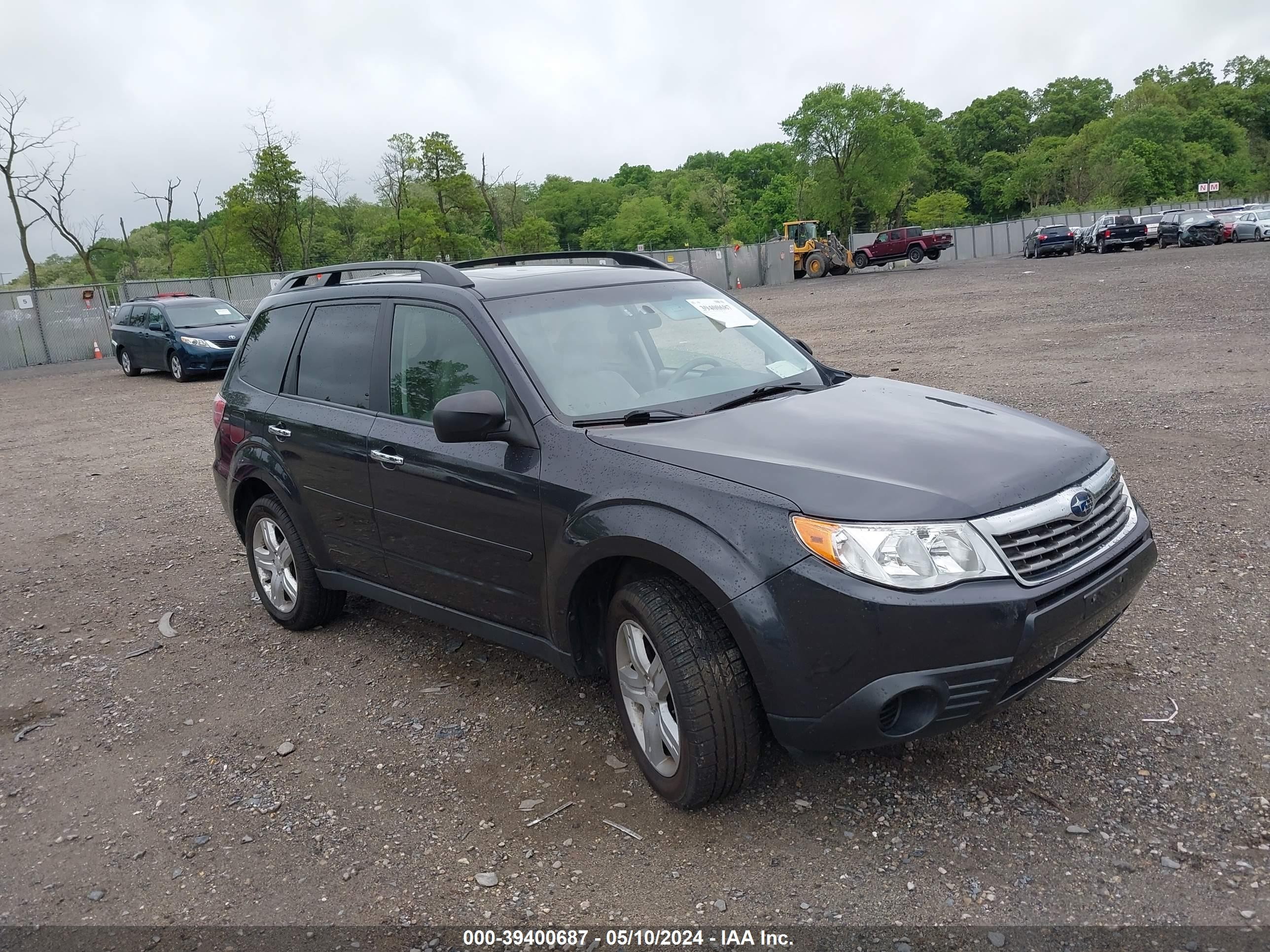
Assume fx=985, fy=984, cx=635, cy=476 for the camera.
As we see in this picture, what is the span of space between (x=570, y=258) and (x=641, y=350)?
4.73 feet

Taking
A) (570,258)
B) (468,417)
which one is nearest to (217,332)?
(570,258)

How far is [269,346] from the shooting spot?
539 centimetres

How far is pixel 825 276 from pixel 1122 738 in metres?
47.8

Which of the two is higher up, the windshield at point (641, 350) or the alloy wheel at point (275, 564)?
the windshield at point (641, 350)

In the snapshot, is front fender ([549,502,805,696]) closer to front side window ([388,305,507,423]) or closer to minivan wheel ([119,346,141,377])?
front side window ([388,305,507,423])

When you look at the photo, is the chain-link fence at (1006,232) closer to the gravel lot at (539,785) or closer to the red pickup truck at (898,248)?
the red pickup truck at (898,248)

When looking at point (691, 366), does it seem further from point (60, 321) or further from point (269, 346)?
point (60, 321)

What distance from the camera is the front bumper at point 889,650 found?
2785 millimetres

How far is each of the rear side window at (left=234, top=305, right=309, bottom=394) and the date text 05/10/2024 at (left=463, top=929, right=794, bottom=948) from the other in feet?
10.8

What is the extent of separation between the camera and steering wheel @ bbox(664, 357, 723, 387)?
3.97m

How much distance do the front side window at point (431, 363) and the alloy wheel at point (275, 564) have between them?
1345 mm

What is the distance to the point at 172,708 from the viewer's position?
181 inches

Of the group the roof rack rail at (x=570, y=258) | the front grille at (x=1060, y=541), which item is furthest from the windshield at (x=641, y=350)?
the front grille at (x=1060, y=541)

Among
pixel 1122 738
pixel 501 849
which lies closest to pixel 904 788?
pixel 1122 738
